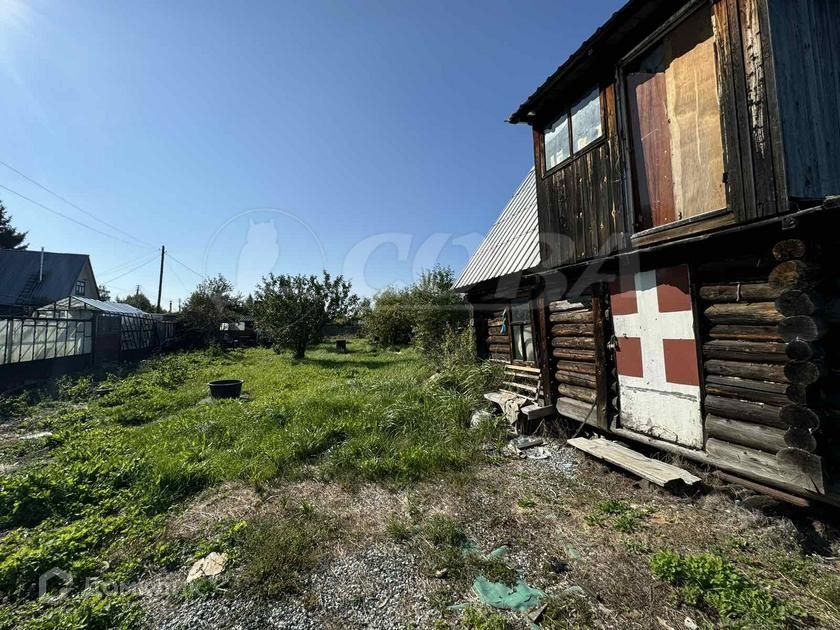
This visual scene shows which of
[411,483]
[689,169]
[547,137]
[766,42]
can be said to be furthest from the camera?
[547,137]

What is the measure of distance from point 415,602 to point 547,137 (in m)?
6.54

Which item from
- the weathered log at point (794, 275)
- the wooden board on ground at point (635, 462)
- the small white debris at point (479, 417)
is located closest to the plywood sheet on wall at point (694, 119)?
the weathered log at point (794, 275)

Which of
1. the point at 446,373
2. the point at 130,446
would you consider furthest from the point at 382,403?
the point at 130,446

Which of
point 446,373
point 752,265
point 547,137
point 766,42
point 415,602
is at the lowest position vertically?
point 415,602

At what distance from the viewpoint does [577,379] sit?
5.58 m

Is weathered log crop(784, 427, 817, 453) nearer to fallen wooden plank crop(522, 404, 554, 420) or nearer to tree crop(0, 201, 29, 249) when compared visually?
fallen wooden plank crop(522, 404, 554, 420)

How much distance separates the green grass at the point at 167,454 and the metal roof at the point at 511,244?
2.22 m

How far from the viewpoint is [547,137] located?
6.05 metres

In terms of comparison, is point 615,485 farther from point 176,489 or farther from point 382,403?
point 176,489

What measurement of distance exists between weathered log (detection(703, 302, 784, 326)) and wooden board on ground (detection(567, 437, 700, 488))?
1656mm

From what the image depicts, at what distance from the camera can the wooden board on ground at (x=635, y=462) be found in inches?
146

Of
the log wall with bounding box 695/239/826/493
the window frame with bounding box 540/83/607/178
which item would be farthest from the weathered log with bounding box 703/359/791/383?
the window frame with bounding box 540/83/607/178

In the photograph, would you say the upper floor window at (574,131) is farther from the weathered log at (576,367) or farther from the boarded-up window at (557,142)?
the weathered log at (576,367)

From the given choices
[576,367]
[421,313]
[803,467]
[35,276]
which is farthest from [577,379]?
[35,276]
